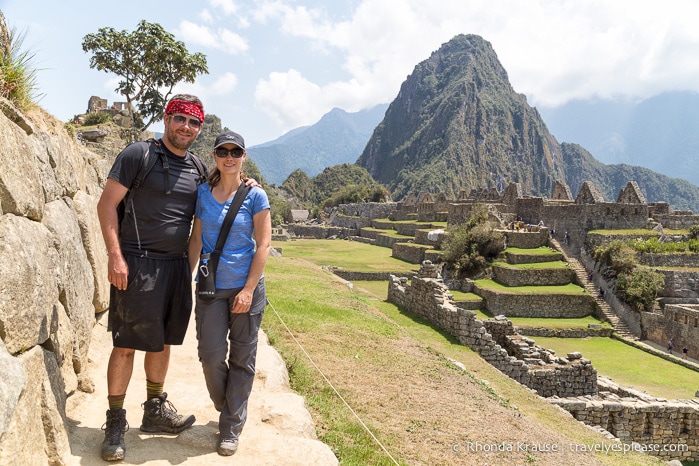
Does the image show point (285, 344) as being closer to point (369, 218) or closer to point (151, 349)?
point (151, 349)

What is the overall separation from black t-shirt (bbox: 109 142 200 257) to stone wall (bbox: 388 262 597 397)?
11.3 metres

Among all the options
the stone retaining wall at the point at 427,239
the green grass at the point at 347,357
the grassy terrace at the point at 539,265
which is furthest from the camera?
the stone retaining wall at the point at 427,239

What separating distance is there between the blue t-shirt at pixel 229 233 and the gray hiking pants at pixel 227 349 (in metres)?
0.15

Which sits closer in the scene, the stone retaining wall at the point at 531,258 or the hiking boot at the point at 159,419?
the hiking boot at the point at 159,419

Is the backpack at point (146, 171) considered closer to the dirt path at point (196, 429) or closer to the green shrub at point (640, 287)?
the dirt path at point (196, 429)

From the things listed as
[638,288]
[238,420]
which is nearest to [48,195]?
[238,420]

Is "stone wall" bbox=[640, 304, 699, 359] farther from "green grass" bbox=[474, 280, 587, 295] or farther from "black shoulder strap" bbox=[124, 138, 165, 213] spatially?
"black shoulder strap" bbox=[124, 138, 165, 213]

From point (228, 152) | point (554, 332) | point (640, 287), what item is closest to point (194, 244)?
point (228, 152)

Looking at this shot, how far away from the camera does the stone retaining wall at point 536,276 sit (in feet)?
96.0

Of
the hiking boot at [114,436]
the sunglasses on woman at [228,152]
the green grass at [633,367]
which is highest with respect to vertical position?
the sunglasses on woman at [228,152]

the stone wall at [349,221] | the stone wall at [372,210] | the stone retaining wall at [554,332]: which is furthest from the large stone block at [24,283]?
the stone wall at [372,210]

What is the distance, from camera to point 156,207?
13.2 feet

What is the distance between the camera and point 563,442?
7742mm

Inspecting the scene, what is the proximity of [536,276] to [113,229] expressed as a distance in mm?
29033
